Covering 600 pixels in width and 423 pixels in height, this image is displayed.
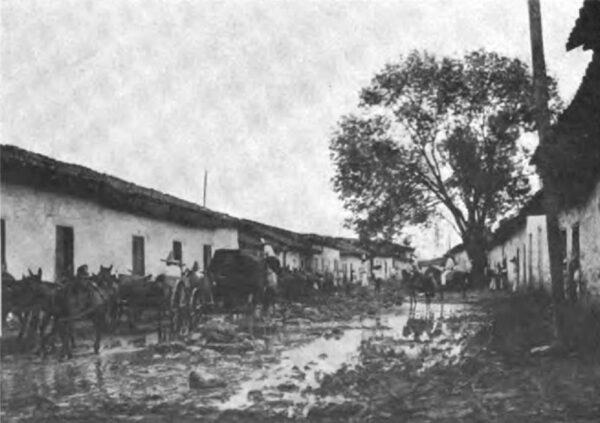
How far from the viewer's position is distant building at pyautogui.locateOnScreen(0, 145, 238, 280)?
12.8 m

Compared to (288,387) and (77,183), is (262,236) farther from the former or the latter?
(288,387)

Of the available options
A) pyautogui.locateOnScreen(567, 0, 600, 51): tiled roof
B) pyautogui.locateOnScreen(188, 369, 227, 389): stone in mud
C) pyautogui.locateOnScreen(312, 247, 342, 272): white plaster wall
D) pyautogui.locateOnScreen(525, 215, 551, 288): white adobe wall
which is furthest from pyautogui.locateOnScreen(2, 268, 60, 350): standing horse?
pyautogui.locateOnScreen(312, 247, 342, 272): white plaster wall

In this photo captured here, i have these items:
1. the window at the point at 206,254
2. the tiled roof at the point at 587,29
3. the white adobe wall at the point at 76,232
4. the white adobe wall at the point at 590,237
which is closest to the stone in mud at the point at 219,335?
the white adobe wall at the point at 76,232

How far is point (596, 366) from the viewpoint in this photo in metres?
8.57

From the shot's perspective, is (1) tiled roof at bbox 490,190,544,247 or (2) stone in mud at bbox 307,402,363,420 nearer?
(2) stone in mud at bbox 307,402,363,420

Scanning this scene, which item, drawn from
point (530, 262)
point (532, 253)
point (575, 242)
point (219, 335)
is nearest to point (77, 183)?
point (219, 335)

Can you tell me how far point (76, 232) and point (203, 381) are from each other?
8.11 m

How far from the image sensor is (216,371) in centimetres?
914

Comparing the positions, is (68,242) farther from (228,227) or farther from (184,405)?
(228,227)

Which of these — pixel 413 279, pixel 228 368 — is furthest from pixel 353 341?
pixel 413 279

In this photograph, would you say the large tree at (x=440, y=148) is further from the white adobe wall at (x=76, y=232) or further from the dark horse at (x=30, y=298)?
the dark horse at (x=30, y=298)

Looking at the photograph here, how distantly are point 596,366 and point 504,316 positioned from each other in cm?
735

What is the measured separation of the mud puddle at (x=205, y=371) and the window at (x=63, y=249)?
2.66 m

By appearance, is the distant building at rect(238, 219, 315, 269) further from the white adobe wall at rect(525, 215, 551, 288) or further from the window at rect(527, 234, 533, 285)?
the window at rect(527, 234, 533, 285)
